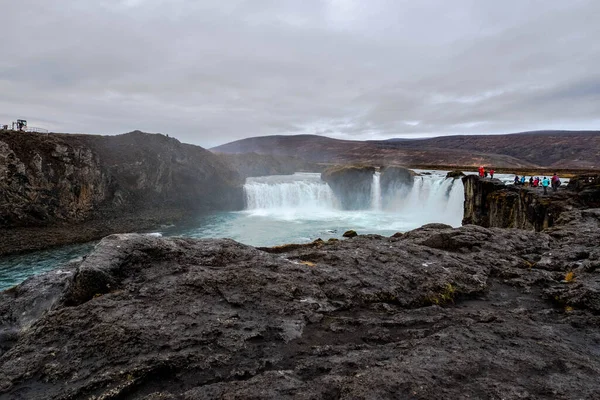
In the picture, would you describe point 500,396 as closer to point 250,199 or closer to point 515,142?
point 250,199

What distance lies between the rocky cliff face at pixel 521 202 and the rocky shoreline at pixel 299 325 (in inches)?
574

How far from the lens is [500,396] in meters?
3.54

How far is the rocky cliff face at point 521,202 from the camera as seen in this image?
21.4 meters

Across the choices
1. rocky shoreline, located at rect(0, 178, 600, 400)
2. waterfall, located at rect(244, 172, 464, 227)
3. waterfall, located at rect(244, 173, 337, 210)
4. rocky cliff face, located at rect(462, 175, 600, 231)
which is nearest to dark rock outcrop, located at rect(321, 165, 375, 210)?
waterfall, located at rect(244, 172, 464, 227)

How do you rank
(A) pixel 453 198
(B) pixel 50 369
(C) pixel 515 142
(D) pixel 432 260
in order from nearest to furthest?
(B) pixel 50 369, (D) pixel 432 260, (A) pixel 453 198, (C) pixel 515 142

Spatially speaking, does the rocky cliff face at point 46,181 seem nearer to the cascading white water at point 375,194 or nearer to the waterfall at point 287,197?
Result: the waterfall at point 287,197

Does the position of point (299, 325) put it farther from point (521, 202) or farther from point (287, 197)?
point (287, 197)

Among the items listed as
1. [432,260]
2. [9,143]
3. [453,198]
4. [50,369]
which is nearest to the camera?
[50,369]

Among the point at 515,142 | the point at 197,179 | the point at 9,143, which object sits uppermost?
the point at 515,142

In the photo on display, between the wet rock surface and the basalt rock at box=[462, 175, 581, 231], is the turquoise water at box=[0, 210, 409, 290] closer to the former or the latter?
the basalt rock at box=[462, 175, 581, 231]

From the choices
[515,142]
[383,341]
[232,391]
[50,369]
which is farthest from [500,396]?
[515,142]

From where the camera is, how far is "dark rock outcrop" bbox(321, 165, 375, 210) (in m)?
62.5

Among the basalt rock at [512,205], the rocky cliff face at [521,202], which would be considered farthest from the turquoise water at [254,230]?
the rocky cliff face at [521,202]

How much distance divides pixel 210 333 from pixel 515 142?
783 feet
